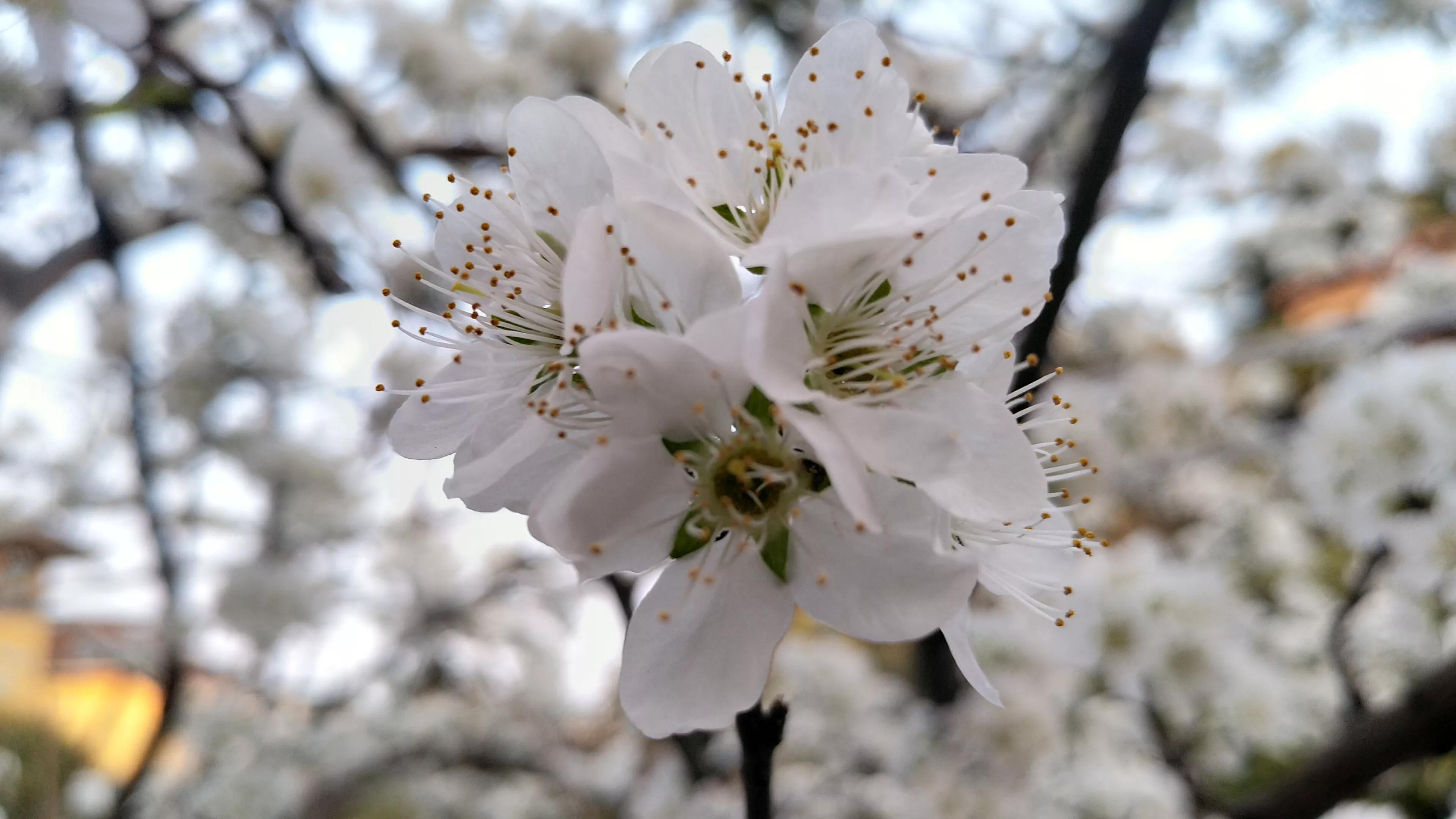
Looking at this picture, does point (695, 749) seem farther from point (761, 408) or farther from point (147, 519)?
point (147, 519)

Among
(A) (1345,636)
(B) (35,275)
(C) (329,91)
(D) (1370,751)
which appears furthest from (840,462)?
(B) (35,275)

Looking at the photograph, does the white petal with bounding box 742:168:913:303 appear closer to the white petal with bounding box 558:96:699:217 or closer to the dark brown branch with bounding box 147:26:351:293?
the white petal with bounding box 558:96:699:217

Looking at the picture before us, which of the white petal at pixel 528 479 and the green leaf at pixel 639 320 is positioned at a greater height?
the green leaf at pixel 639 320

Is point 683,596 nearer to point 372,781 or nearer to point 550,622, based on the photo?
point 372,781

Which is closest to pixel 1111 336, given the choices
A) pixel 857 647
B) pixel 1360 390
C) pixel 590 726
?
pixel 857 647

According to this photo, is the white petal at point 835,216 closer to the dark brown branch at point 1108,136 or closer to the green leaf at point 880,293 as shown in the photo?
the green leaf at point 880,293

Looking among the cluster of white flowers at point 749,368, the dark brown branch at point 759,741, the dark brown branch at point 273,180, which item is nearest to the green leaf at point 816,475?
the cluster of white flowers at point 749,368

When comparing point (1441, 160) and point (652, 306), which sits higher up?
point (652, 306)

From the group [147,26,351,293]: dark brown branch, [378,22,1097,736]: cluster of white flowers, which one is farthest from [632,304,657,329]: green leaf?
[147,26,351,293]: dark brown branch
